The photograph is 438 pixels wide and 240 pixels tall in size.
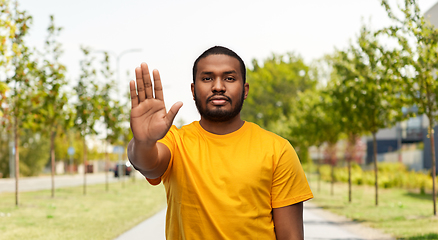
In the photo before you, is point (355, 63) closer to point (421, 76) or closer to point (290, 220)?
point (421, 76)

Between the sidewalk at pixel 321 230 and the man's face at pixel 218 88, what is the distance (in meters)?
7.57

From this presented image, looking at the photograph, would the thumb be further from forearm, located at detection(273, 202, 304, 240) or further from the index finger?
forearm, located at detection(273, 202, 304, 240)

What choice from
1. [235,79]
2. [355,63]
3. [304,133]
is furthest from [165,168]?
[304,133]

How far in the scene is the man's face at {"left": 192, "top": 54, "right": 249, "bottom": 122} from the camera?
2.23 meters

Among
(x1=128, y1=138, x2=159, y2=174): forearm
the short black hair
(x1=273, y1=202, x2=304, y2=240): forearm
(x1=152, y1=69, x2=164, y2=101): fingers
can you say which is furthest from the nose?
(x1=273, y1=202, x2=304, y2=240): forearm

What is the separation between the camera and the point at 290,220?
227cm

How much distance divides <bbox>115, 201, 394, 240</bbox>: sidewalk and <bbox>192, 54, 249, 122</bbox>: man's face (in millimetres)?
7566

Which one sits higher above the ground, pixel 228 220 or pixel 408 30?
pixel 408 30

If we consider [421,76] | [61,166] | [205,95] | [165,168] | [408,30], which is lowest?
[61,166]

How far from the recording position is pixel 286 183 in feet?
7.38

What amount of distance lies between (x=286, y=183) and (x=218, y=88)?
0.54 meters

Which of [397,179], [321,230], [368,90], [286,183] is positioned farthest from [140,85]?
[397,179]

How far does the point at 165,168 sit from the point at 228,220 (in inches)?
14.7

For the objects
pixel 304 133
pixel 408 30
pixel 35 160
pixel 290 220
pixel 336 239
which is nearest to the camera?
pixel 290 220
